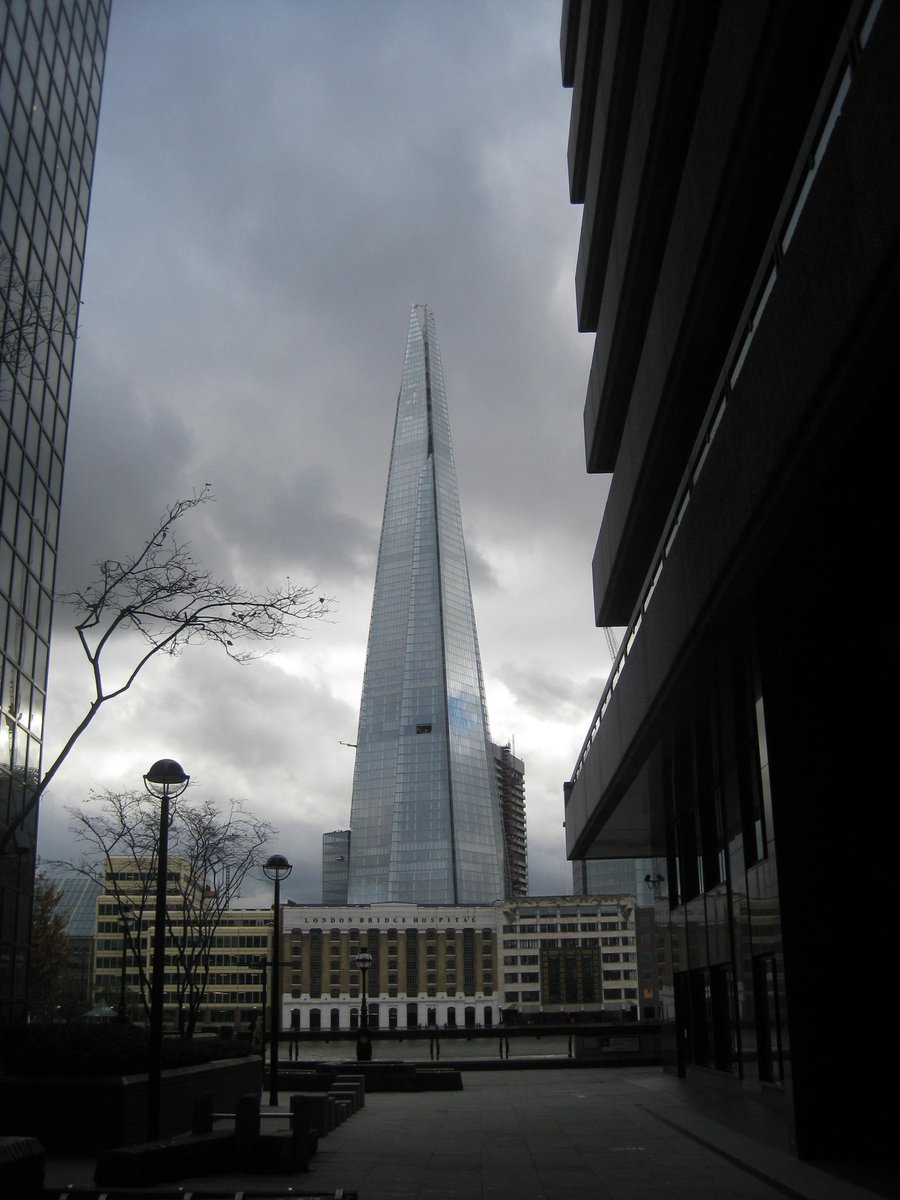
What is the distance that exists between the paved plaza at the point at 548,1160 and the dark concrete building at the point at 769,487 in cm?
143

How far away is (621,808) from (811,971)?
48.6ft

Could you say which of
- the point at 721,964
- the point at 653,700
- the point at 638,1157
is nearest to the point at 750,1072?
the point at 721,964

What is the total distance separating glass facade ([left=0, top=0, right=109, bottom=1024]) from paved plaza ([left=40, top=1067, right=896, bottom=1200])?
1333cm

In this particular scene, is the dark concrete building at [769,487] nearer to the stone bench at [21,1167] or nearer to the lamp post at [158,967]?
the lamp post at [158,967]

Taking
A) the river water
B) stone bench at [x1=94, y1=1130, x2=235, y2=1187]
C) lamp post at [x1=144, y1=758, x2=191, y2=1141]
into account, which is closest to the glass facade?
lamp post at [x1=144, y1=758, x2=191, y2=1141]

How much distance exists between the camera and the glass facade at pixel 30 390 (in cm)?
3083

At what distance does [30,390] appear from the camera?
32.7 m

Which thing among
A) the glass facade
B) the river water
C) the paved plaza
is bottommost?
the river water

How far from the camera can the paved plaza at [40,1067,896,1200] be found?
A: 45.4ft

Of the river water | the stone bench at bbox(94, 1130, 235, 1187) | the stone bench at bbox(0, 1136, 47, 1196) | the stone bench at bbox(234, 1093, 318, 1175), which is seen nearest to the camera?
the stone bench at bbox(0, 1136, 47, 1196)

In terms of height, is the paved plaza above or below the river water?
above

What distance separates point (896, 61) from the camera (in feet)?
27.0

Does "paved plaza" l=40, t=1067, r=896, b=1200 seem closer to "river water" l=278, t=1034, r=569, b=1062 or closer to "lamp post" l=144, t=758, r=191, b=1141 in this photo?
"lamp post" l=144, t=758, r=191, b=1141

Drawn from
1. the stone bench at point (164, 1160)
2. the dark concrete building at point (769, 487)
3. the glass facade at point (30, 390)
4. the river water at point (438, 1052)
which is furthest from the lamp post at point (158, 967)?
the river water at point (438, 1052)
